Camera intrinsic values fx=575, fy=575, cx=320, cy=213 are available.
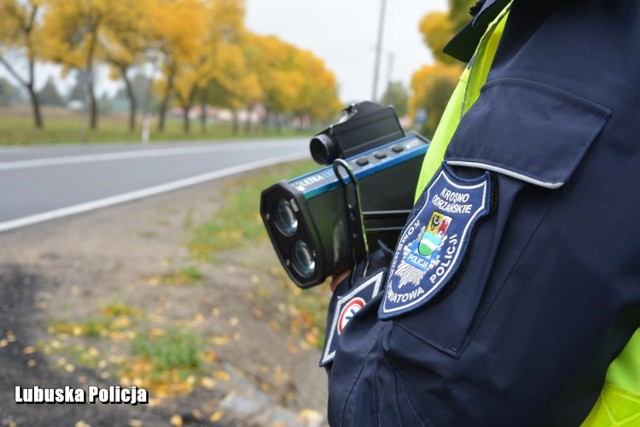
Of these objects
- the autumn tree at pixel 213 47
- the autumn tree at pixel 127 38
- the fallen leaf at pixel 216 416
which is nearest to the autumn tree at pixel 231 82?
the autumn tree at pixel 213 47

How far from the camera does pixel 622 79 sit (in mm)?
747

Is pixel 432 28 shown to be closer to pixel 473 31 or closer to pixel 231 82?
pixel 231 82

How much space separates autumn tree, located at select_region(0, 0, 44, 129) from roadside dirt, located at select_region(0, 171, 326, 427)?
69.5 ft

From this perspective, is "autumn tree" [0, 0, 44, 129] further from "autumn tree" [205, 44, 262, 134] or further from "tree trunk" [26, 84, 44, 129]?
"autumn tree" [205, 44, 262, 134]

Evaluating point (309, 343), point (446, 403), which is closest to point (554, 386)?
point (446, 403)

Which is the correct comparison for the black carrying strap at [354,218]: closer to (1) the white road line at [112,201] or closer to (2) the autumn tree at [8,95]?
(1) the white road line at [112,201]

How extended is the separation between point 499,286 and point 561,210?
0.13 metres

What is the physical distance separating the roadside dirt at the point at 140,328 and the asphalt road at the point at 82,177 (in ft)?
3.58

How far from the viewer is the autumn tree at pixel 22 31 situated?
2353 cm

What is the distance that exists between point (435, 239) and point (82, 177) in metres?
10.7

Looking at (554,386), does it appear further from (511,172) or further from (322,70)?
(322,70)

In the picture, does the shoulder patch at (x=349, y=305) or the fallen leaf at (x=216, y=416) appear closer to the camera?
the shoulder patch at (x=349, y=305)

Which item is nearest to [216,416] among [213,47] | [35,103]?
[35,103]

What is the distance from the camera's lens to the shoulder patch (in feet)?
3.71
